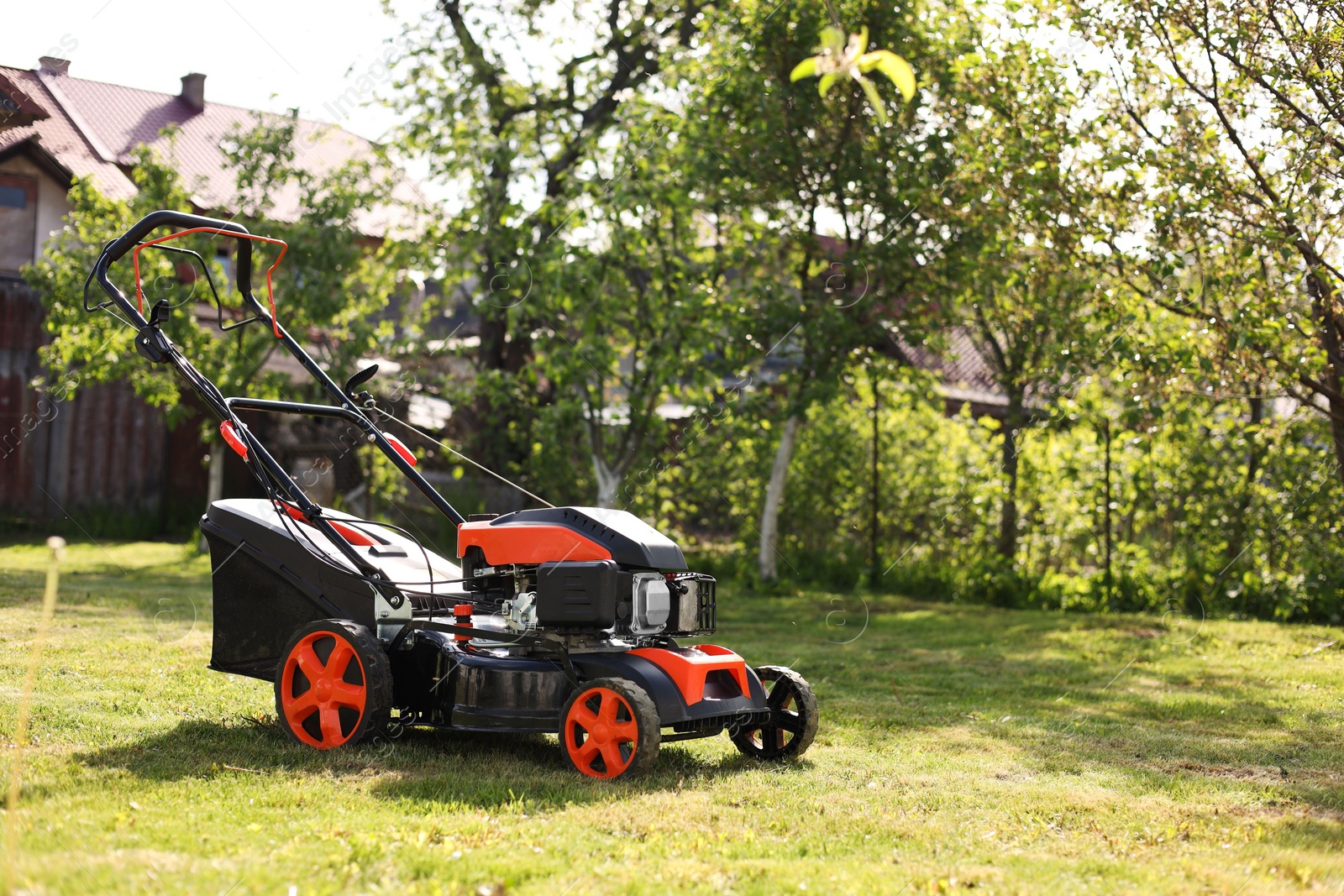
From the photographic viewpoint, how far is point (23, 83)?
12430 mm

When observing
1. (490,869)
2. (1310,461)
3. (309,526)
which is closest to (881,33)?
(1310,461)

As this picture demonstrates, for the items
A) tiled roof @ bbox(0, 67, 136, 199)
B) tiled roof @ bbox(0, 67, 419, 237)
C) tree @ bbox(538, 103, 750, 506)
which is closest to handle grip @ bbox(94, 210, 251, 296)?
tree @ bbox(538, 103, 750, 506)

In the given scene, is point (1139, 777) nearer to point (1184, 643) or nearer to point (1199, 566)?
point (1184, 643)

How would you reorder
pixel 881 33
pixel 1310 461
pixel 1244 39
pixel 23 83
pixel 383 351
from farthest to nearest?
pixel 383 351 < pixel 23 83 < pixel 881 33 < pixel 1310 461 < pixel 1244 39

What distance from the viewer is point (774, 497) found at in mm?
12773

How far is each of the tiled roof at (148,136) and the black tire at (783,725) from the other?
11.3 metres

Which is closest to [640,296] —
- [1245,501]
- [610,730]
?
[1245,501]

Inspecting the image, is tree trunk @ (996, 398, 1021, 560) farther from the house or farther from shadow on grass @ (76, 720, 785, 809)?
the house

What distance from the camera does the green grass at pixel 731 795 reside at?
3.44m

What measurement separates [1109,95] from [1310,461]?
358 cm

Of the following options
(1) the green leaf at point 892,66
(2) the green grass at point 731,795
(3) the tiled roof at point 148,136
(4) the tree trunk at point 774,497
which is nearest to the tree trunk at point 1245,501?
(2) the green grass at point 731,795

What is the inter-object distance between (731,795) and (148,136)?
66.4 ft

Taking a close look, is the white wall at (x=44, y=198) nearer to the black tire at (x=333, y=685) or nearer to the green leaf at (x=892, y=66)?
the black tire at (x=333, y=685)

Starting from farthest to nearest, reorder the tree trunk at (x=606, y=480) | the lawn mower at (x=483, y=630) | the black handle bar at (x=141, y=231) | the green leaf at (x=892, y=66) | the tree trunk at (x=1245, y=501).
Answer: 1. the tree trunk at (x=606, y=480)
2. the tree trunk at (x=1245, y=501)
3. the black handle bar at (x=141, y=231)
4. the lawn mower at (x=483, y=630)
5. the green leaf at (x=892, y=66)
